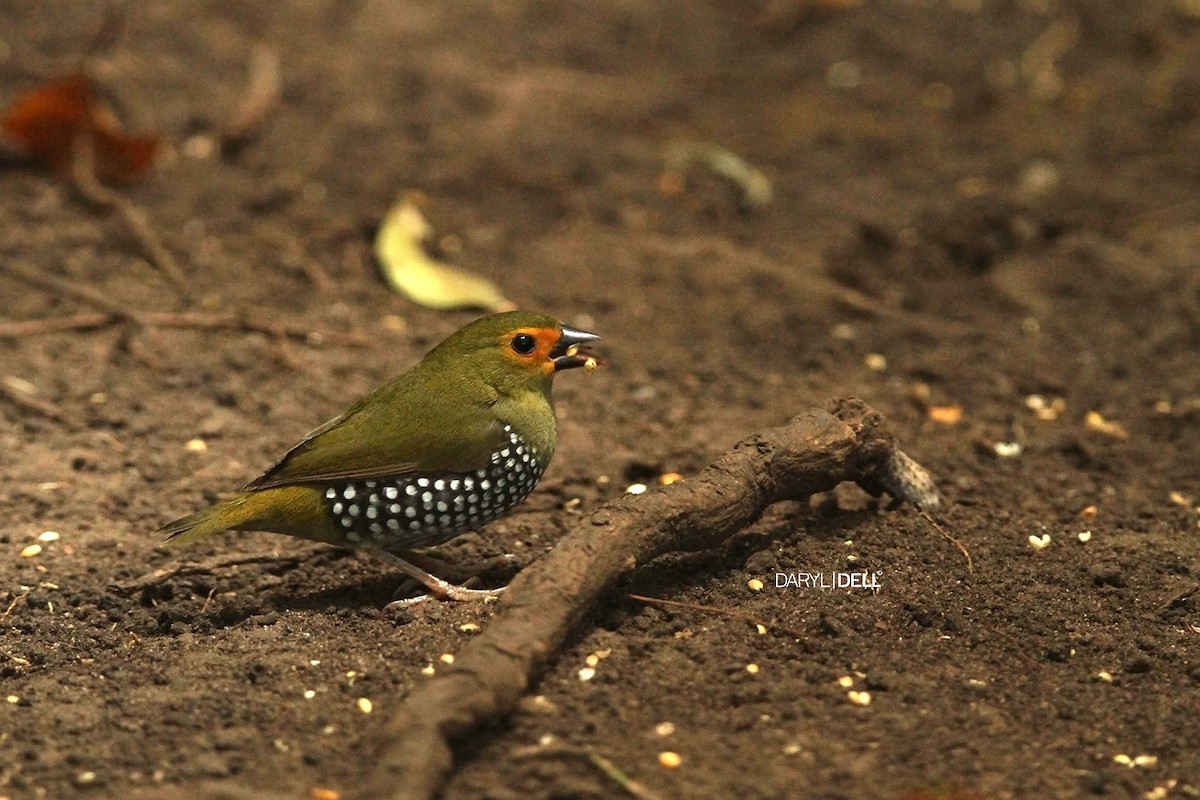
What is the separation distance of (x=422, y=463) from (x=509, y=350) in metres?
0.46

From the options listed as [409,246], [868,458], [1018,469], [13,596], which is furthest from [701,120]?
[13,596]

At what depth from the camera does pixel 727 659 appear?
3.64 meters

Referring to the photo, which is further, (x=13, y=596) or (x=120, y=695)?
(x=13, y=596)

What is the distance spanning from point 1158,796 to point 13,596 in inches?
126

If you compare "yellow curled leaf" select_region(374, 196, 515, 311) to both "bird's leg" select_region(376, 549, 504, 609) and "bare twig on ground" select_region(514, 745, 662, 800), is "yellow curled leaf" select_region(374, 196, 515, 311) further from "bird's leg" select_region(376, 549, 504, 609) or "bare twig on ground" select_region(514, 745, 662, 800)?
"bare twig on ground" select_region(514, 745, 662, 800)

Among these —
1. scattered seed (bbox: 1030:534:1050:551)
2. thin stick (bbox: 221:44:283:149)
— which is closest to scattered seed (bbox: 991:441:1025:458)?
scattered seed (bbox: 1030:534:1050:551)

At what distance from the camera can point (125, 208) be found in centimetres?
684

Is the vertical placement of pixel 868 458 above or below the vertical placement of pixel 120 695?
above

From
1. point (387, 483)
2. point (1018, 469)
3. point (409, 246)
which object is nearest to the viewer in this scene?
point (387, 483)

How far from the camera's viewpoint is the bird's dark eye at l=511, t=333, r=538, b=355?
4371mm

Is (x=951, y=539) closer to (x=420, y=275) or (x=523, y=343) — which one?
(x=523, y=343)

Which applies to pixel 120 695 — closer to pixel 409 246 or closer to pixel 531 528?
pixel 531 528

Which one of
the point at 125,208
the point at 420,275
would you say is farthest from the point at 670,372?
the point at 125,208

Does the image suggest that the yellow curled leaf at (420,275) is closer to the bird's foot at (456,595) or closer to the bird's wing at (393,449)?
the bird's wing at (393,449)
